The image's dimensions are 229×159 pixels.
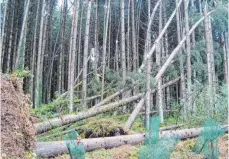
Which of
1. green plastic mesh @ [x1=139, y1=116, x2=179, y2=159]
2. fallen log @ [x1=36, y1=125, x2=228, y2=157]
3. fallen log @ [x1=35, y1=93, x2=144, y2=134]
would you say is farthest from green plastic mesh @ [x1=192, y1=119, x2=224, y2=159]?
fallen log @ [x1=35, y1=93, x2=144, y2=134]

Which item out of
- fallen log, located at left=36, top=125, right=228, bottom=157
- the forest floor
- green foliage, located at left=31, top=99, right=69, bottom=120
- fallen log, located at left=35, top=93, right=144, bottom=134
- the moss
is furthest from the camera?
green foliage, located at left=31, top=99, right=69, bottom=120

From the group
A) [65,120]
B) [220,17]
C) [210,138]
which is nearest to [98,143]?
[65,120]

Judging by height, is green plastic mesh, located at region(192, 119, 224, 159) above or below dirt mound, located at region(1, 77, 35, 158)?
below

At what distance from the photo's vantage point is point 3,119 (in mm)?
3797

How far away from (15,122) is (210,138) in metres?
3.15

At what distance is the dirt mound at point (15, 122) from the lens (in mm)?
3685

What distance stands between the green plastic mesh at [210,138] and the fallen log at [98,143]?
417mm

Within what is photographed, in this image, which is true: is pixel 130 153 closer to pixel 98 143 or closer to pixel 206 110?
pixel 98 143

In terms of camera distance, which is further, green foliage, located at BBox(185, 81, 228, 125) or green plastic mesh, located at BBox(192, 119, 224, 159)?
green foliage, located at BBox(185, 81, 228, 125)

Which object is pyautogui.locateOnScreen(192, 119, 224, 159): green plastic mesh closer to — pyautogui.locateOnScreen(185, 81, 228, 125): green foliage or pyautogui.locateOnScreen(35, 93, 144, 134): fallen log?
pyautogui.locateOnScreen(185, 81, 228, 125): green foliage

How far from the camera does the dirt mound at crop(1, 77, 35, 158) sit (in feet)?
12.1

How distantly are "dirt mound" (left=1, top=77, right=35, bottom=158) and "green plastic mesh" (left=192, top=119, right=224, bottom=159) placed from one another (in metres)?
2.79

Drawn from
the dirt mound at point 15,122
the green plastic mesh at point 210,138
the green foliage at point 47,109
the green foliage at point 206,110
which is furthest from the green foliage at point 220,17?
the dirt mound at point 15,122

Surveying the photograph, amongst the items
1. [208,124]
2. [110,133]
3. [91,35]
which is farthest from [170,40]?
[208,124]
